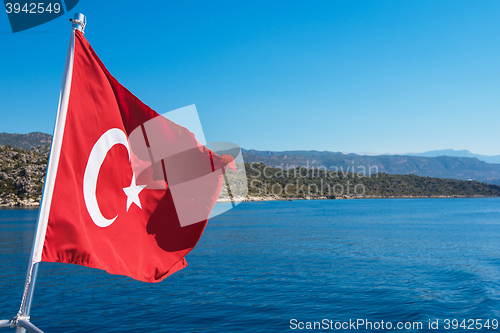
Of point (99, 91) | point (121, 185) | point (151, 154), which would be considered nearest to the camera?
point (99, 91)

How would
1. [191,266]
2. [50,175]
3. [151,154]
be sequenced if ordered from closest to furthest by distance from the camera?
1. [50,175]
2. [151,154]
3. [191,266]

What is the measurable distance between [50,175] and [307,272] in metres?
20.4

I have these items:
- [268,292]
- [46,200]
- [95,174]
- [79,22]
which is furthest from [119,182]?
[268,292]

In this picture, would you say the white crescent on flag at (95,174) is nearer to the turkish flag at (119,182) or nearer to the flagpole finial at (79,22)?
the turkish flag at (119,182)

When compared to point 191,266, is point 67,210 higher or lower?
higher

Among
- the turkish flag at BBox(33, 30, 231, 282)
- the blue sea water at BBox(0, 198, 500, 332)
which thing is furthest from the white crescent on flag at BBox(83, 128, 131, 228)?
the blue sea water at BBox(0, 198, 500, 332)

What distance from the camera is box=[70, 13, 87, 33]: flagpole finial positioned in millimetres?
4944

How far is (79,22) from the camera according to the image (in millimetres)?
4980

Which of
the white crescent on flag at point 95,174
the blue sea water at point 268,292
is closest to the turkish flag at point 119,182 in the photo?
the white crescent on flag at point 95,174

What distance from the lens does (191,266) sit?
24594 millimetres

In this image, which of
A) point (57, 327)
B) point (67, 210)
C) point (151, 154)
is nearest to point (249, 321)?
point (57, 327)

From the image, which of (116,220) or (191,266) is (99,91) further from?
(191,266)

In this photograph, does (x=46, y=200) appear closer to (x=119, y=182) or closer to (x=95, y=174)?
(x=95, y=174)

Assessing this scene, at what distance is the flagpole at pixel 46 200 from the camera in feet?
13.9
